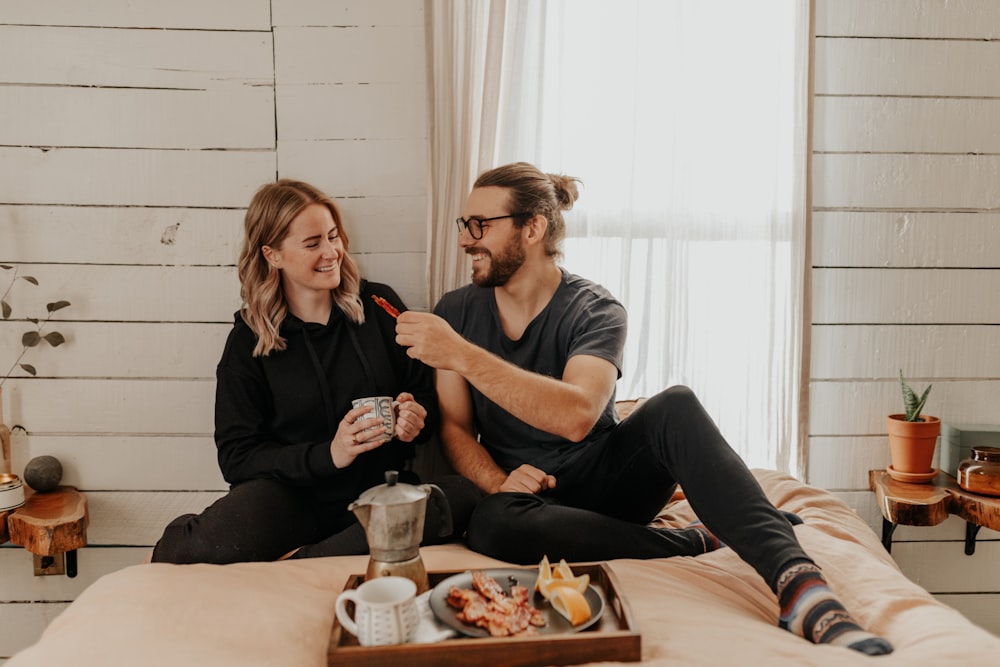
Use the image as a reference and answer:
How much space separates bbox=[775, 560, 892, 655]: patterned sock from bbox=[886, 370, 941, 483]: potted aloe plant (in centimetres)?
91

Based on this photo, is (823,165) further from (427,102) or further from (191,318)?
(191,318)

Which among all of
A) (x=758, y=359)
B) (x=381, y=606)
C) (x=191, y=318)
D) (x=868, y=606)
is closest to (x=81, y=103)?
(x=191, y=318)

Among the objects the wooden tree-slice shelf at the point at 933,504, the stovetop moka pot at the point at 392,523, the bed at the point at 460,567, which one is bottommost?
the wooden tree-slice shelf at the point at 933,504

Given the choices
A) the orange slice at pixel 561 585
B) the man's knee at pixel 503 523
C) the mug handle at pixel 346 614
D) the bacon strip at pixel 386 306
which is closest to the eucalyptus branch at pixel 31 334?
the bacon strip at pixel 386 306

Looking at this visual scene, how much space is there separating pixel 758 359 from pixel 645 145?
0.67 metres

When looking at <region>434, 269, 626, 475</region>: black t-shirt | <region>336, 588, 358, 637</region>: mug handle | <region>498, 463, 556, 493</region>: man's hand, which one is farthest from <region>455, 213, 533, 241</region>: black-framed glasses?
<region>336, 588, 358, 637</region>: mug handle

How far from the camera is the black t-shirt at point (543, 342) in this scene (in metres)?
1.90

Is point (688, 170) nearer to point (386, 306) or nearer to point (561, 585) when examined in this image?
point (386, 306)

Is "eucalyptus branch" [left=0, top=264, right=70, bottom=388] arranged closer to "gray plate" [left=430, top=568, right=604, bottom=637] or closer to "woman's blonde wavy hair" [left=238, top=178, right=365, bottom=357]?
"woman's blonde wavy hair" [left=238, top=178, right=365, bottom=357]

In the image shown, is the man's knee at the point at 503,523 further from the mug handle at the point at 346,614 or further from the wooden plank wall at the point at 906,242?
the wooden plank wall at the point at 906,242

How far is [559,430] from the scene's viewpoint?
5.78 ft

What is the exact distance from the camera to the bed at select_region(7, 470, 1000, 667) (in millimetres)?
1186

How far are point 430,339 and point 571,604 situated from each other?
0.67 m

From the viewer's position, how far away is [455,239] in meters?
2.14
